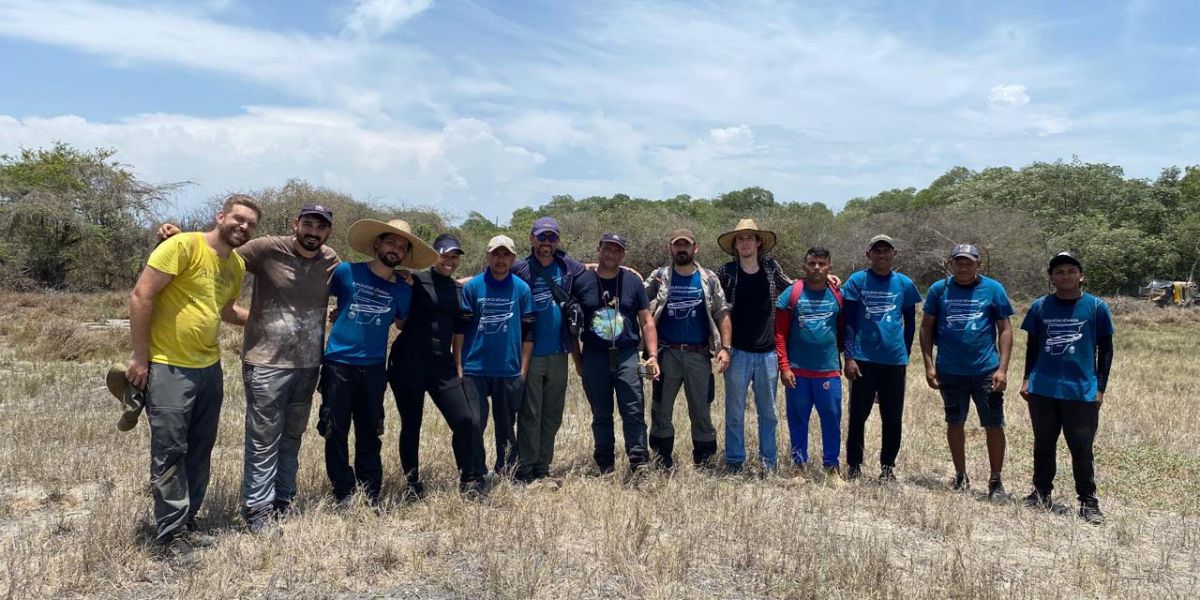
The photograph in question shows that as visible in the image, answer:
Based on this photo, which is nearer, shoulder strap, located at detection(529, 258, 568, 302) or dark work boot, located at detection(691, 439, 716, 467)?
shoulder strap, located at detection(529, 258, 568, 302)

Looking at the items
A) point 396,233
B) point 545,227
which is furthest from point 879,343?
point 396,233

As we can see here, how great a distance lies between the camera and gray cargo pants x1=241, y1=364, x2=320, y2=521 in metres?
4.40

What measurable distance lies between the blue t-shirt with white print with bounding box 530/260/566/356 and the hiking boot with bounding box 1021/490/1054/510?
3.51 meters

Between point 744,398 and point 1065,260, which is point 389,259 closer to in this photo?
point 744,398

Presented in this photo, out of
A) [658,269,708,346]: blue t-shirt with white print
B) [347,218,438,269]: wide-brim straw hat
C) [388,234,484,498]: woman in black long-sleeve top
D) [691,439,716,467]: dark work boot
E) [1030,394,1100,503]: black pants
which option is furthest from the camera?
[691,439,716,467]: dark work boot

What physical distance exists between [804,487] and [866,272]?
1735 mm

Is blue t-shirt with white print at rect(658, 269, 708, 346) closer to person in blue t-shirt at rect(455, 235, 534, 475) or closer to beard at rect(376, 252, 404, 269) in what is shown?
person in blue t-shirt at rect(455, 235, 534, 475)

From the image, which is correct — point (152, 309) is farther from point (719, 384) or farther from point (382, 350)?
→ point (719, 384)

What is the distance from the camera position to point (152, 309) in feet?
12.8

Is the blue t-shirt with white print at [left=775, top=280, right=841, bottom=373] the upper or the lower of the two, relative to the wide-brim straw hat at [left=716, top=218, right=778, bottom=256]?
lower

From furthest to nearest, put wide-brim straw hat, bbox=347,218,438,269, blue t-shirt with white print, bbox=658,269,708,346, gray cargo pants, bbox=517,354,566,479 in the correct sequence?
blue t-shirt with white print, bbox=658,269,708,346, gray cargo pants, bbox=517,354,566,479, wide-brim straw hat, bbox=347,218,438,269

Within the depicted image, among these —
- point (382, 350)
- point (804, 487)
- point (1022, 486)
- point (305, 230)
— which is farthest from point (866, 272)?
point (305, 230)

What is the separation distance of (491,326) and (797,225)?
100 feet

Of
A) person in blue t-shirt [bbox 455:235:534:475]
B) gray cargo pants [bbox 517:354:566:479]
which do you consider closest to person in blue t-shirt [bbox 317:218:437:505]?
person in blue t-shirt [bbox 455:235:534:475]
